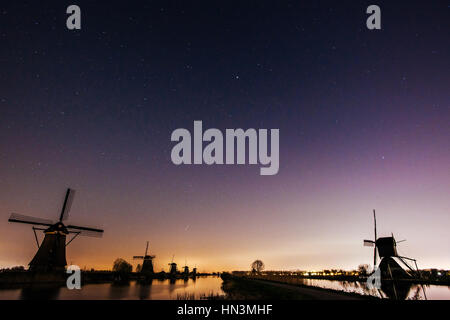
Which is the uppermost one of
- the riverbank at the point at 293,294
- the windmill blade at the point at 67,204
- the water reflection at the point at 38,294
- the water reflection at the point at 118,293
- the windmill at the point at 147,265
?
the windmill blade at the point at 67,204

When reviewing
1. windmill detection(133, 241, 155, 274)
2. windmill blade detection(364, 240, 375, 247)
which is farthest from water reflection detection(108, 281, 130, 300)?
windmill blade detection(364, 240, 375, 247)

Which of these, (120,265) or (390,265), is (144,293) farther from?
(120,265)

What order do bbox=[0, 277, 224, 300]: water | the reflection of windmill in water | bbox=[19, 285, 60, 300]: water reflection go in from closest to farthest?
bbox=[19, 285, 60, 300]: water reflection
bbox=[0, 277, 224, 300]: water
the reflection of windmill in water

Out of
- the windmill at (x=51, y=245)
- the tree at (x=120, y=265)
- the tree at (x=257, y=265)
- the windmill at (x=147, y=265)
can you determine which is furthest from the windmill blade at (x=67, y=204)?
the tree at (x=257, y=265)

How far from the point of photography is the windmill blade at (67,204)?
55731 millimetres

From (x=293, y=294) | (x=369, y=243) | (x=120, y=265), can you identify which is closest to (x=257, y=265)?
(x=120, y=265)

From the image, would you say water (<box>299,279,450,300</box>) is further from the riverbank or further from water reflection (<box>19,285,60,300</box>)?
water reflection (<box>19,285,60,300</box>)

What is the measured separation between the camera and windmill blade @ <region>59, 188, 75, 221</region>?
183 feet

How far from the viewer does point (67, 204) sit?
57594mm

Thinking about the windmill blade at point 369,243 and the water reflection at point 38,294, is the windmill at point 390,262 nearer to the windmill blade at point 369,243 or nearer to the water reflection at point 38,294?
the windmill blade at point 369,243
